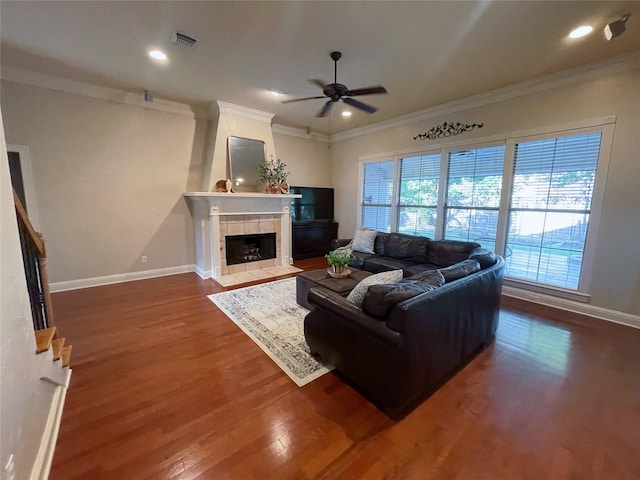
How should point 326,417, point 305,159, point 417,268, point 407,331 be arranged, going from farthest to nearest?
point 305,159 → point 417,268 → point 326,417 → point 407,331

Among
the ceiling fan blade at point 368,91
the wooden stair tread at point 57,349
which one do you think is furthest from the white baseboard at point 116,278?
the ceiling fan blade at point 368,91

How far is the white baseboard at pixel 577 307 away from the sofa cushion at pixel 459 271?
7.30ft

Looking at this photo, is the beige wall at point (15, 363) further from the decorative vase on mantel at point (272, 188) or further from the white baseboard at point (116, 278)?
the decorative vase on mantel at point (272, 188)

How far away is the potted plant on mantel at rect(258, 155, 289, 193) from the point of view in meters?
5.27

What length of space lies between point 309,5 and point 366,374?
9.86 ft

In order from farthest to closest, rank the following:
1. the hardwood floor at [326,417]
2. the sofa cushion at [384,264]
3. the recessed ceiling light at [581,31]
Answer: the sofa cushion at [384,264] < the recessed ceiling light at [581,31] < the hardwood floor at [326,417]

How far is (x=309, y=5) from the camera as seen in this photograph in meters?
2.27

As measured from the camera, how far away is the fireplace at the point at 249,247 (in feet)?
16.9

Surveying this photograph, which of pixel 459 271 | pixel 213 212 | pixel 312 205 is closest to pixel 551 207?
pixel 459 271

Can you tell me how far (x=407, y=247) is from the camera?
14.5 feet

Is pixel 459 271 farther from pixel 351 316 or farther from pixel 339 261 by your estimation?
pixel 339 261

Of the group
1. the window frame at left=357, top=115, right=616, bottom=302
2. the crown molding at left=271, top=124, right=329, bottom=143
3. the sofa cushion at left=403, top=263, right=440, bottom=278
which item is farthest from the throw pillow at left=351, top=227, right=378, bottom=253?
the crown molding at left=271, top=124, right=329, bottom=143

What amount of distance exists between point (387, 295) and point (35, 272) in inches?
108

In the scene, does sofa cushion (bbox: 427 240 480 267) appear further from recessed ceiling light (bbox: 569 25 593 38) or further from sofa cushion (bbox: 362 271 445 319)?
recessed ceiling light (bbox: 569 25 593 38)
